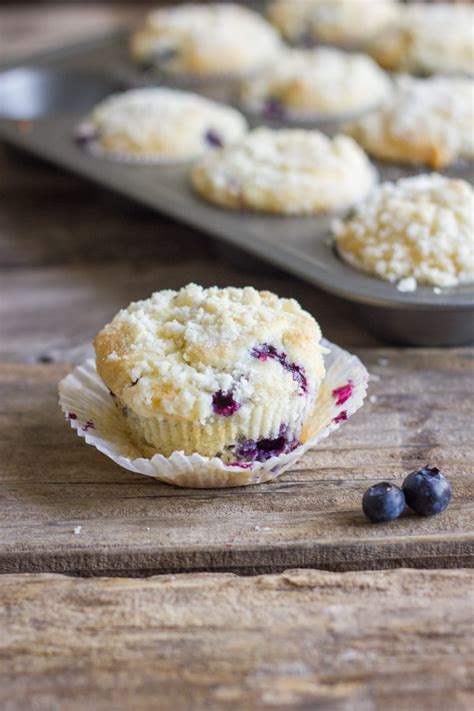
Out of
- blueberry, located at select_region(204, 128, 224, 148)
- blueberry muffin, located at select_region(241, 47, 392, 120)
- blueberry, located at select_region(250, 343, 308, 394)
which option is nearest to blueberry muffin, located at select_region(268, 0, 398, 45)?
blueberry muffin, located at select_region(241, 47, 392, 120)

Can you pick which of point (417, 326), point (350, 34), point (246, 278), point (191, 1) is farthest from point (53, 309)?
point (191, 1)

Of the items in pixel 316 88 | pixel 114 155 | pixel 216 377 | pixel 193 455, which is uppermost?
pixel 216 377

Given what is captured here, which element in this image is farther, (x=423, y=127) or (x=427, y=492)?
(x=423, y=127)

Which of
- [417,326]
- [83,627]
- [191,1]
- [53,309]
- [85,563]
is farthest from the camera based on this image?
[191,1]

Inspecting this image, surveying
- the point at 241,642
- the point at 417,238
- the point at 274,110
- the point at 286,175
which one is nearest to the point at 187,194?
the point at 286,175

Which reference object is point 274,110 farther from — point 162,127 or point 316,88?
point 162,127

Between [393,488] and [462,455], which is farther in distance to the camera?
[462,455]

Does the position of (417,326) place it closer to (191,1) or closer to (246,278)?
(246,278)
